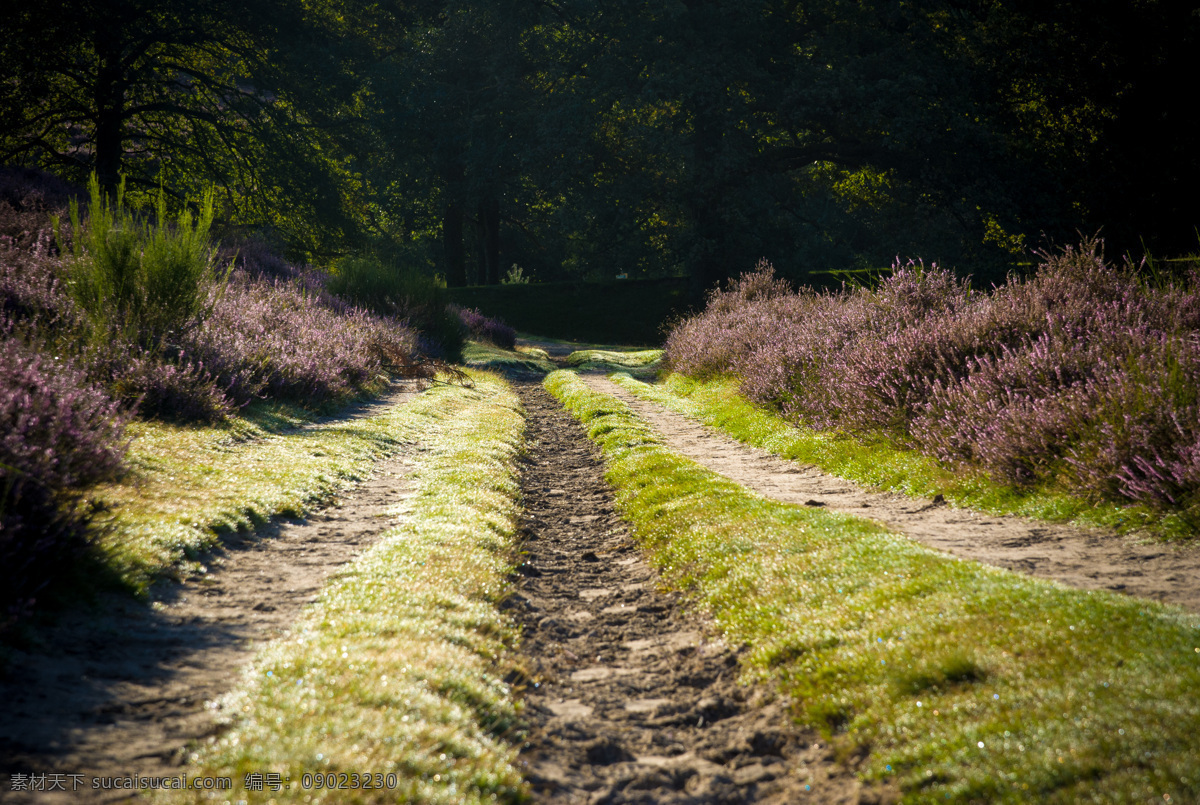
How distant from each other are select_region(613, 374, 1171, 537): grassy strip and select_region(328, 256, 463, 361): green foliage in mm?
14015

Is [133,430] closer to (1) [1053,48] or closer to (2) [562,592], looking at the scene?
(2) [562,592]

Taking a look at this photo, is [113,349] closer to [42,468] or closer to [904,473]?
[42,468]

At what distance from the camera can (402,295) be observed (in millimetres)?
27578

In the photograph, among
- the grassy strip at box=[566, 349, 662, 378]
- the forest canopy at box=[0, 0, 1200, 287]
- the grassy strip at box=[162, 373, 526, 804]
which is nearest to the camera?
the grassy strip at box=[162, 373, 526, 804]

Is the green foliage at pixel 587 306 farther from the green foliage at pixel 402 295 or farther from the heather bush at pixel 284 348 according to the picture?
the heather bush at pixel 284 348

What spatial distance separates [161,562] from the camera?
5.29m

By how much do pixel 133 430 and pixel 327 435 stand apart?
3.50 m

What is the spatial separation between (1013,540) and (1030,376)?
3.26m

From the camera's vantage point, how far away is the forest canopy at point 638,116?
21016 millimetres

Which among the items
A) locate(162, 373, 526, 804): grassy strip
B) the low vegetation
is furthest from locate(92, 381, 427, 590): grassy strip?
locate(162, 373, 526, 804): grassy strip

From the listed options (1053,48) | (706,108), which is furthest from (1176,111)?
(706,108)

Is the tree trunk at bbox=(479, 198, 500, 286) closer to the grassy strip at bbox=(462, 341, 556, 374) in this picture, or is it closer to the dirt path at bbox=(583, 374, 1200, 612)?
the grassy strip at bbox=(462, 341, 556, 374)

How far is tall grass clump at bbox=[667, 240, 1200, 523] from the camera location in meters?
6.61

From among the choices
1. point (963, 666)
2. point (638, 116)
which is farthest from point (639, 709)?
point (638, 116)
